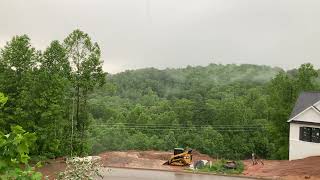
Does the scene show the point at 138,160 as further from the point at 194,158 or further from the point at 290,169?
the point at 290,169

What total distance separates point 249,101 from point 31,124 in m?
48.8

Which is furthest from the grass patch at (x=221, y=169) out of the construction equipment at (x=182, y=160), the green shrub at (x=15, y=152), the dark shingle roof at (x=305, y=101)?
the green shrub at (x=15, y=152)

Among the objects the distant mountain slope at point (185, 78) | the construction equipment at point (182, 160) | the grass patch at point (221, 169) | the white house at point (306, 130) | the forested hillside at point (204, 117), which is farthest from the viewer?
the distant mountain slope at point (185, 78)

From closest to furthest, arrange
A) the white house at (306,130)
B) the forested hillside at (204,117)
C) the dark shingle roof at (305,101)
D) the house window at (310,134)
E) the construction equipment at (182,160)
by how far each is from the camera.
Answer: the construction equipment at (182,160), the house window at (310,134), the white house at (306,130), the dark shingle roof at (305,101), the forested hillside at (204,117)

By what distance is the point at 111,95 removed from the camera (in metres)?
101

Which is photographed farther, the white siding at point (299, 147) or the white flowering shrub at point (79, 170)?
the white siding at point (299, 147)

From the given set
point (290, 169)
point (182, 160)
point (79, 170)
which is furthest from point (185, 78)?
point (79, 170)

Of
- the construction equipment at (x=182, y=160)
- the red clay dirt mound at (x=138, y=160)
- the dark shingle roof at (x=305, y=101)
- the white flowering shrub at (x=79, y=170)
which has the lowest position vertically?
the red clay dirt mound at (x=138, y=160)

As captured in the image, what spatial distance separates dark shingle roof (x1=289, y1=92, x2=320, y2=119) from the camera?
129ft

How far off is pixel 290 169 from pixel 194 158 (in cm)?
969

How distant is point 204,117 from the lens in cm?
7050

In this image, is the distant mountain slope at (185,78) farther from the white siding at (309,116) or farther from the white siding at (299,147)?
the white siding at (309,116)

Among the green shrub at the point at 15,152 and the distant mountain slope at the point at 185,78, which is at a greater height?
the distant mountain slope at the point at 185,78

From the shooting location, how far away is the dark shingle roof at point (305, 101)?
39375 mm
